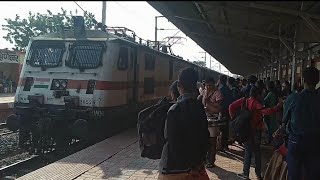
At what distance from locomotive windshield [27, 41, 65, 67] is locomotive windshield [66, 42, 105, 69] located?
1.01 ft

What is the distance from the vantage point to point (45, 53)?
9648mm

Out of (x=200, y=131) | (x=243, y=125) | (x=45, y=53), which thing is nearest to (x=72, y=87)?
(x=45, y=53)

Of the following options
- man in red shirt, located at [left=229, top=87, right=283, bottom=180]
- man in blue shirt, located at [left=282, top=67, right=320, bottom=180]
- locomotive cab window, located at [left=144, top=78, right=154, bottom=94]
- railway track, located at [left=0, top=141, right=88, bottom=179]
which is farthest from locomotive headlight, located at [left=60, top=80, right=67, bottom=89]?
man in blue shirt, located at [left=282, top=67, right=320, bottom=180]

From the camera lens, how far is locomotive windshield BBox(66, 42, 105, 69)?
9203 millimetres

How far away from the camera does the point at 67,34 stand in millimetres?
9805

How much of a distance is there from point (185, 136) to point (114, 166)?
140 inches

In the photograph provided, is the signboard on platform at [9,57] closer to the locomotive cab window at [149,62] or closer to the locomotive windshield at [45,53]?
the locomotive cab window at [149,62]

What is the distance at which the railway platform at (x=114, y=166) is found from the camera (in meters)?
5.98

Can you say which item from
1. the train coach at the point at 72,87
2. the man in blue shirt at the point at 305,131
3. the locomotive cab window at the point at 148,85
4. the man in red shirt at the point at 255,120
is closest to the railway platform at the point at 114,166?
the man in red shirt at the point at 255,120

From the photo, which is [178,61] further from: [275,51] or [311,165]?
[311,165]

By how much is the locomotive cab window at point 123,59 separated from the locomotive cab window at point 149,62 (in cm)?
164

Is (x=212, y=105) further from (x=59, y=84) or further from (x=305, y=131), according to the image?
(x=59, y=84)

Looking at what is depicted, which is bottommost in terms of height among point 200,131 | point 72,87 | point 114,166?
point 114,166

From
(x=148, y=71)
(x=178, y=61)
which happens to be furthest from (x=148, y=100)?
(x=178, y=61)
